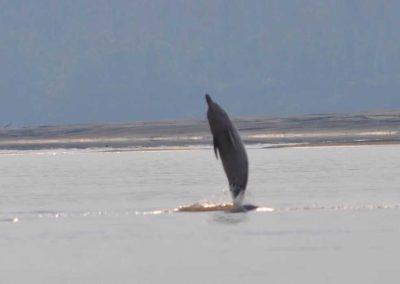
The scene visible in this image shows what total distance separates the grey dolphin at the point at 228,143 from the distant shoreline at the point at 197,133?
6491cm

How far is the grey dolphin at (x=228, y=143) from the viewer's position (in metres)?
31.3

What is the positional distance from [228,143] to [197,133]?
87.0 m

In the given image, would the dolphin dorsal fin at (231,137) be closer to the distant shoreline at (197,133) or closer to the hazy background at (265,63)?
the distant shoreline at (197,133)

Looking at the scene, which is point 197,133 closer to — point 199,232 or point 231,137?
point 231,137

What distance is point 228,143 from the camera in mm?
31625

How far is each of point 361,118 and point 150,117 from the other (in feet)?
237

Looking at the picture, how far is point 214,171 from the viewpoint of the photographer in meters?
52.3

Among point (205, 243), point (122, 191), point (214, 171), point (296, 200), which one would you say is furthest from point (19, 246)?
point (214, 171)

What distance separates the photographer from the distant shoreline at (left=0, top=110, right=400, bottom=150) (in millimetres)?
104188

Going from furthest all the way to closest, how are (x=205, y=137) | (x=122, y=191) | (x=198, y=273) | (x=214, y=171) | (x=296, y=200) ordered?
(x=205, y=137)
(x=214, y=171)
(x=122, y=191)
(x=296, y=200)
(x=198, y=273)

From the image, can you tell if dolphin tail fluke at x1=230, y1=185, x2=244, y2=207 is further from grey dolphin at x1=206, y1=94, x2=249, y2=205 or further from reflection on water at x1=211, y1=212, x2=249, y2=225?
reflection on water at x1=211, y1=212, x2=249, y2=225

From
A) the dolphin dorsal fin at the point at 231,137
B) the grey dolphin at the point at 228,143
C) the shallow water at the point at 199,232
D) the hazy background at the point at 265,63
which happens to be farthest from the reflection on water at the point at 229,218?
the hazy background at the point at 265,63

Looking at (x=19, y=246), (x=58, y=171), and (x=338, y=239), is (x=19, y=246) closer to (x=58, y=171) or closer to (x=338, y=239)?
(x=338, y=239)

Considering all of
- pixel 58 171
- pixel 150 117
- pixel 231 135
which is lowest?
pixel 150 117
